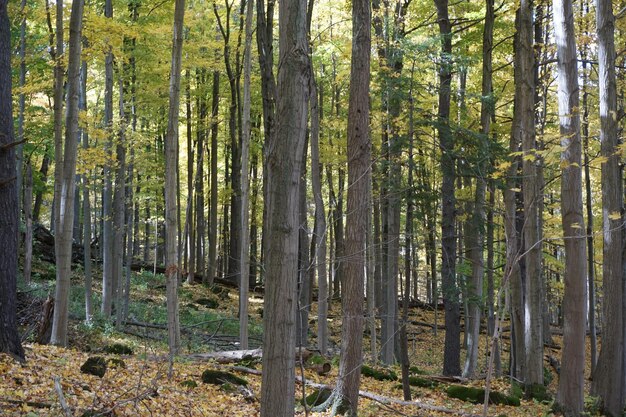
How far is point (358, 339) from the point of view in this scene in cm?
784

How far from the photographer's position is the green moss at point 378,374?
1183 centimetres

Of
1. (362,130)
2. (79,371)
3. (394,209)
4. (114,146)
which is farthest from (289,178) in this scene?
(114,146)

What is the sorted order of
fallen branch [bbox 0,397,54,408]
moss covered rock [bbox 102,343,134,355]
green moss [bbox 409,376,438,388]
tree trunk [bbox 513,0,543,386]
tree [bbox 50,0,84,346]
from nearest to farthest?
fallen branch [bbox 0,397,54,408] → tree [bbox 50,0,84,346] → moss covered rock [bbox 102,343,134,355] → tree trunk [bbox 513,0,543,386] → green moss [bbox 409,376,438,388]

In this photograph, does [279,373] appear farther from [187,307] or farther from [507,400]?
[187,307]

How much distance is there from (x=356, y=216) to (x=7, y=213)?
14.6ft

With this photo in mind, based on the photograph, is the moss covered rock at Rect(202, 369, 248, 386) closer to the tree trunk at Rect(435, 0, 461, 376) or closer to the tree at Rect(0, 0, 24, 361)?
the tree at Rect(0, 0, 24, 361)

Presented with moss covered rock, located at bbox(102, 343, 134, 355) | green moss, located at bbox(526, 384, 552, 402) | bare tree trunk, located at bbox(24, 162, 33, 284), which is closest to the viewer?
moss covered rock, located at bbox(102, 343, 134, 355)

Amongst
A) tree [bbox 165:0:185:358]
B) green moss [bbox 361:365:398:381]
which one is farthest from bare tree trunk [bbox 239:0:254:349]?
tree [bbox 165:0:185:358]

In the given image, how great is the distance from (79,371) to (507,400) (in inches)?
302

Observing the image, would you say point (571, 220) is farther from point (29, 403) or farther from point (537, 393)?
point (29, 403)

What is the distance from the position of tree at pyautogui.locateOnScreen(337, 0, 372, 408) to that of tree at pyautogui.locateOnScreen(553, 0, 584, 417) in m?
3.05

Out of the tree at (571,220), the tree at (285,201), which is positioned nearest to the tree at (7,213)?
the tree at (285,201)

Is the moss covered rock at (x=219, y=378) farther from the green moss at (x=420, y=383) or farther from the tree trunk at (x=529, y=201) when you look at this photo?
the tree trunk at (x=529, y=201)

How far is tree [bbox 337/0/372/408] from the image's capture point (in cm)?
778
